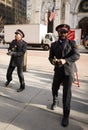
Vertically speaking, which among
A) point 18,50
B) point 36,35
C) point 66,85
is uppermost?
point 18,50

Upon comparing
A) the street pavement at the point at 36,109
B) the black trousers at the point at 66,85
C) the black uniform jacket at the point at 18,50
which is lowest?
the street pavement at the point at 36,109

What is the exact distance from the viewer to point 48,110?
560 centimetres

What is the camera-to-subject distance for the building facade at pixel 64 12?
44.1m

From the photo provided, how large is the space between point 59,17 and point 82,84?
37335 mm

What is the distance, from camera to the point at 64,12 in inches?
1731

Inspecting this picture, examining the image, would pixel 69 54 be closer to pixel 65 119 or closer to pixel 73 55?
pixel 73 55

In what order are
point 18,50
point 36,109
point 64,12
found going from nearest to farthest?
point 36,109, point 18,50, point 64,12

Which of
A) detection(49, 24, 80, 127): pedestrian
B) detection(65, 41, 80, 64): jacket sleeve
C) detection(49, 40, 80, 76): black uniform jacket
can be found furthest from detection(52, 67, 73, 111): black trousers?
detection(65, 41, 80, 64): jacket sleeve

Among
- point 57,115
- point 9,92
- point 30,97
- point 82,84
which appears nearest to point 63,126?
point 57,115

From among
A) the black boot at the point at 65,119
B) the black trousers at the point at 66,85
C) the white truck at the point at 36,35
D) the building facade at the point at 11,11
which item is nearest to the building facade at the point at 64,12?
the white truck at the point at 36,35

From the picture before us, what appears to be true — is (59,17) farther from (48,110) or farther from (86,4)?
(48,110)

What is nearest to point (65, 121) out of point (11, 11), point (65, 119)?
point (65, 119)

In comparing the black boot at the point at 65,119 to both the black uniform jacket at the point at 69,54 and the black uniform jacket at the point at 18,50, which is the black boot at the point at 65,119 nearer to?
the black uniform jacket at the point at 69,54

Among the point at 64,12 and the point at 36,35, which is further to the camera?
the point at 64,12
